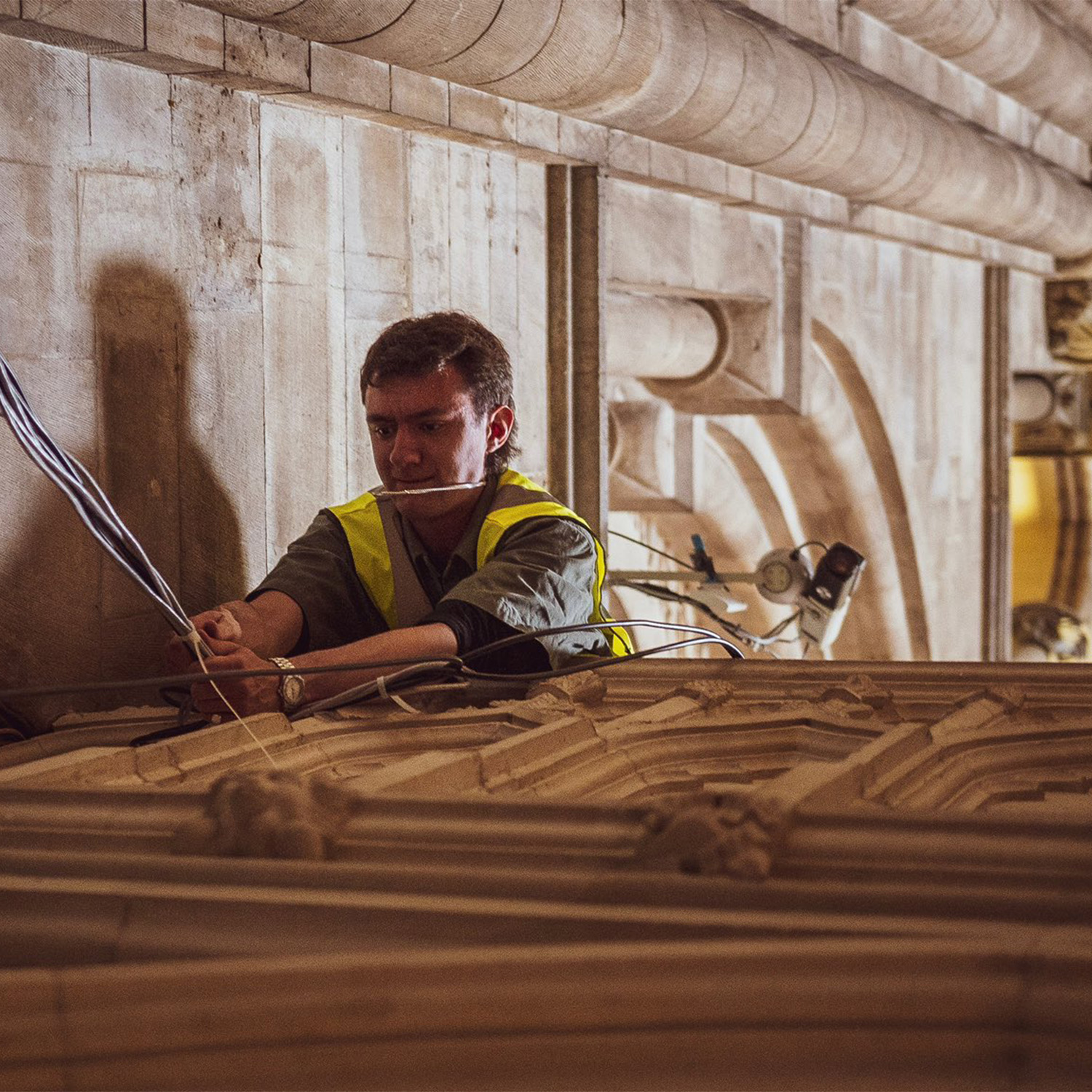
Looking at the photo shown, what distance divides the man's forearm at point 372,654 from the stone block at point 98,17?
40.8 inches

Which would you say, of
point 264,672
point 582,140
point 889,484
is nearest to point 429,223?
point 582,140

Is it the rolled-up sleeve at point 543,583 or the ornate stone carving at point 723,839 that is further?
the rolled-up sleeve at point 543,583

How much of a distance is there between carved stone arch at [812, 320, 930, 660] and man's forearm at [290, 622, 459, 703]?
16.4 ft

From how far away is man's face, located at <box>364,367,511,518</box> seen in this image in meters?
2.82

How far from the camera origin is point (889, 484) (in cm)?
789

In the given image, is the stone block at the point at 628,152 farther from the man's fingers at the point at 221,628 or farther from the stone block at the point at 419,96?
the man's fingers at the point at 221,628

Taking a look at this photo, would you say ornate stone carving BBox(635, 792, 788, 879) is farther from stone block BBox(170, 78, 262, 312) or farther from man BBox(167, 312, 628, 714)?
stone block BBox(170, 78, 262, 312)

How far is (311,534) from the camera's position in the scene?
285 centimetres

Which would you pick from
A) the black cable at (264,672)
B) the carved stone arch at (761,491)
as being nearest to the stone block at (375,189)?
the black cable at (264,672)

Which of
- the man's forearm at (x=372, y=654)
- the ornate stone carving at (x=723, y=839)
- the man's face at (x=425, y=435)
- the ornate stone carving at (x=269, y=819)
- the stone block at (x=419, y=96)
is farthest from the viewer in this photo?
the stone block at (x=419, y=96)

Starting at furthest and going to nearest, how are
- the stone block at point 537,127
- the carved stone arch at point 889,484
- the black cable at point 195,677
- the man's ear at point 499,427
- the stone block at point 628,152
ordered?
the carved stone arch at point 889,484 → the stone block at point 628,152 → the stone block at point 537,127 → the man's ear at point 499,427 → the black cable at point 195,677

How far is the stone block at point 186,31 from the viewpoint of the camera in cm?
281

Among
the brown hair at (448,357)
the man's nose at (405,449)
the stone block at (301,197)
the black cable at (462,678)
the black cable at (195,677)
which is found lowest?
the black cable at (462,678)

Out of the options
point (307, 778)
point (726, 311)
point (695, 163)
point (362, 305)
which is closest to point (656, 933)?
point (307, 778)
